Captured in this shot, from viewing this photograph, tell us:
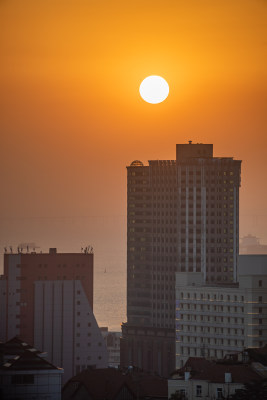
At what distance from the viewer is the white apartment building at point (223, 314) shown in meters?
109

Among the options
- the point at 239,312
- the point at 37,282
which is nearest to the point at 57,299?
the point at 37,282

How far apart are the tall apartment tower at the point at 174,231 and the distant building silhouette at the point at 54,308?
13.7m

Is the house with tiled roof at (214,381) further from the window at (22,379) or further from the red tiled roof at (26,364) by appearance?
the window at (22,379)

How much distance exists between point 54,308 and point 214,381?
64533 millimetres

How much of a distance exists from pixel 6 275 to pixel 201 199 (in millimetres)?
26537

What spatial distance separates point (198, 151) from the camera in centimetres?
15388

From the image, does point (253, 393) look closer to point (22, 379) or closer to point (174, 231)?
point (22, 379)

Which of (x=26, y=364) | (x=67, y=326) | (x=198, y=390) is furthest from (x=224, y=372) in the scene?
(x=67, y=326)

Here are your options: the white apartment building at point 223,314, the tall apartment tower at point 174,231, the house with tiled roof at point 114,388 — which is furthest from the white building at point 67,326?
the house with tiled roof at point 114,388

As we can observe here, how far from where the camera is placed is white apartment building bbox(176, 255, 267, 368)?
358 feet

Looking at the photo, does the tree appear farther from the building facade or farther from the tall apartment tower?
the building facade

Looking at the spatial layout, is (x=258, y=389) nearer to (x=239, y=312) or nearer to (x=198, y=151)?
(x=239, y=312)

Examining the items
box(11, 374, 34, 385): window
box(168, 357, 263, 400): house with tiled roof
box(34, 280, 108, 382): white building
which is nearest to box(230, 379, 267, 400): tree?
box(168, 357, 263, 400): house with tiled roof

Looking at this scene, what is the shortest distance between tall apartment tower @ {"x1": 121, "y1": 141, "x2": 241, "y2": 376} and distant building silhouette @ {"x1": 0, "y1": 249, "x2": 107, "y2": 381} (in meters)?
13.7
